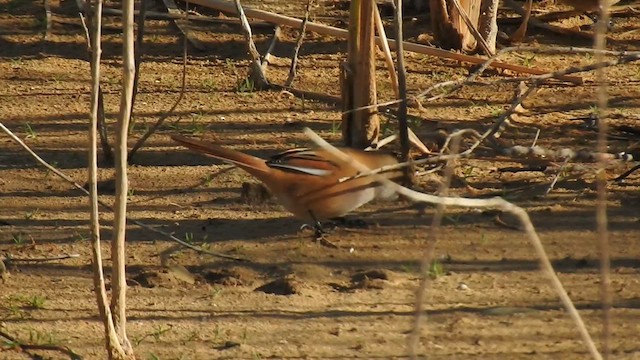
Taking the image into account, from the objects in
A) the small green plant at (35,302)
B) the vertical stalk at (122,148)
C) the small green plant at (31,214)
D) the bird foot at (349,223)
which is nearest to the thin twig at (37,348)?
the small green plant at (35,302)

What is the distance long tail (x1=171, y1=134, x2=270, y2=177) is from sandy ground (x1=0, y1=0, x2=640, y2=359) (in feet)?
1.07

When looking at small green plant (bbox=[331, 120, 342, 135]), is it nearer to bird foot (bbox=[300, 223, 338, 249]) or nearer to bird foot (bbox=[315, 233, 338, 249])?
bird foot (bbox=[300, 223, 338, 249])

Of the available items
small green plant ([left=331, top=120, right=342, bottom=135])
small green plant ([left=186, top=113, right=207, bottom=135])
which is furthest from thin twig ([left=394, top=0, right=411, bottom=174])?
small green plant ([left=186, top=113, right=207, bottom=135])

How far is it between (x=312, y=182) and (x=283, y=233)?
31 centimetres

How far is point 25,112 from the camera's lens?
23.7 feet

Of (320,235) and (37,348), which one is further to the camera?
(320,235)

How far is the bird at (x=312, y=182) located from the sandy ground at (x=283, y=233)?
0.51 ft

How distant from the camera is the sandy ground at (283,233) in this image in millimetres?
4438

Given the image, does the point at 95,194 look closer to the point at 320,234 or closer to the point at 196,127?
the point at 320,234

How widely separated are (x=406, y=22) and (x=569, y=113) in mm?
1811

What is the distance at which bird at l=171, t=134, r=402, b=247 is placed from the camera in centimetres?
545

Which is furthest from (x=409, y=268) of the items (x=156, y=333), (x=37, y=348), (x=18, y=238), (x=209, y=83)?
(x=209, y=83)

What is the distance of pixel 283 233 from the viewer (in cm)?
558

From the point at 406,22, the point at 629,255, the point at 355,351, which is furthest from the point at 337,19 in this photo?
the point at 355,351
